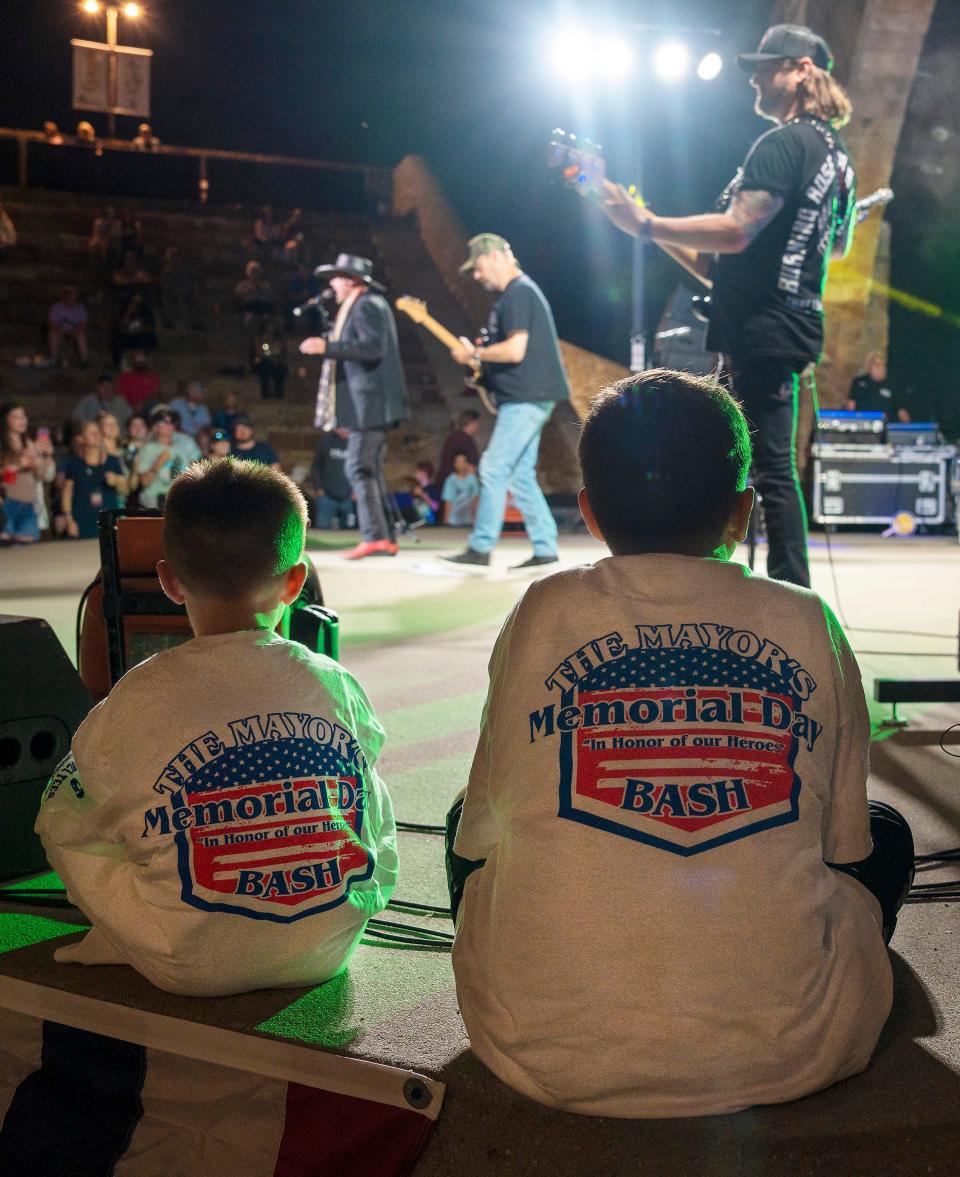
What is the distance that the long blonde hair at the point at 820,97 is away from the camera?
389cm

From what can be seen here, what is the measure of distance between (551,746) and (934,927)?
0.92m

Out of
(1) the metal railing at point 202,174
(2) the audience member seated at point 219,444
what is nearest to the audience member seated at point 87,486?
(2) the audience member seated at point 219,444

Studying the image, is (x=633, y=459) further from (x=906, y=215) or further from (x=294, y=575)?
(x=906, y=215)

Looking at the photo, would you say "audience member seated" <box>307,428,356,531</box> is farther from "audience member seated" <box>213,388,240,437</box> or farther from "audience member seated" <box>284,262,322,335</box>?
"audience member seated" <box>284,262,322,335</box>

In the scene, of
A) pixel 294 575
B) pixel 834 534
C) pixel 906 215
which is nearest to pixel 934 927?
pixel 294 575

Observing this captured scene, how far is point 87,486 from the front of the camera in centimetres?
1034

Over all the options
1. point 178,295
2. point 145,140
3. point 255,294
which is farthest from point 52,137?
point 255,294

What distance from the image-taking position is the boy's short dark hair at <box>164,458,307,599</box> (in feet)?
5.63

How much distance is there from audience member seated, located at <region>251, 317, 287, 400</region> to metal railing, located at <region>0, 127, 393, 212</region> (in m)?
5.41

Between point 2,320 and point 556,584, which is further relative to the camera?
point 2,320

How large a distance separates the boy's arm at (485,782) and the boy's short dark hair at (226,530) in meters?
0.48

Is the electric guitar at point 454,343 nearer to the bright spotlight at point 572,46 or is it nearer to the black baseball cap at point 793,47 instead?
the black baseball cap at point 793,47

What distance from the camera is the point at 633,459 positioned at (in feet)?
4.62

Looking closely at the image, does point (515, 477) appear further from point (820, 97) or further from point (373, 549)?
point (820, 97)
